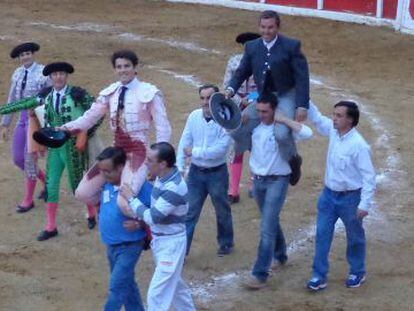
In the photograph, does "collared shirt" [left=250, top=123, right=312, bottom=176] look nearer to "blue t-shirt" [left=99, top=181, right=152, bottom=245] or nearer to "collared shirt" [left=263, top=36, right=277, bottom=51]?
"collared shirt" [left=263, top=36, right=277, bottom=51]

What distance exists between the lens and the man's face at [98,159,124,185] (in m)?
6.23

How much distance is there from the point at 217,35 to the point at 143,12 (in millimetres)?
2618

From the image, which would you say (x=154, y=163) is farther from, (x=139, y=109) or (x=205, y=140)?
(x=205, y=140)

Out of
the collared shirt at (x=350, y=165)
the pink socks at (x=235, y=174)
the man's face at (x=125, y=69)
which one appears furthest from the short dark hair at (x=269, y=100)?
the pink socks at (x=235, y=174)

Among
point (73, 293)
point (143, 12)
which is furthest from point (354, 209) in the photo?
point (143, 12)

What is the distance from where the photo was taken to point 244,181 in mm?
9953

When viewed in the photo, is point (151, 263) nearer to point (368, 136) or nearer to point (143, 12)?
point (368, 136)

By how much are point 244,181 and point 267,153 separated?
112 inches

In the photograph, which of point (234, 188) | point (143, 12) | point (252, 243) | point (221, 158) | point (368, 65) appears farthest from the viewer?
point (143, 12)

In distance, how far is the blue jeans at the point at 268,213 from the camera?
717cm

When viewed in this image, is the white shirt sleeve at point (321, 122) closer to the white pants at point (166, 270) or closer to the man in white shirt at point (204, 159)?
the man in white shirt at point (204, 159)

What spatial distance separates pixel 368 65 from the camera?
15.2m

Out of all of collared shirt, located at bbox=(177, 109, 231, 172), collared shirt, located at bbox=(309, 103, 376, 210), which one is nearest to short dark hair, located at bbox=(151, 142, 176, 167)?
collared shirt, located at bbox=(177, 109, 231, 172)

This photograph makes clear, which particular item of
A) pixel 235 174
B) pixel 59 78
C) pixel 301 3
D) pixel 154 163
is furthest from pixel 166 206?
pixel 301 3
